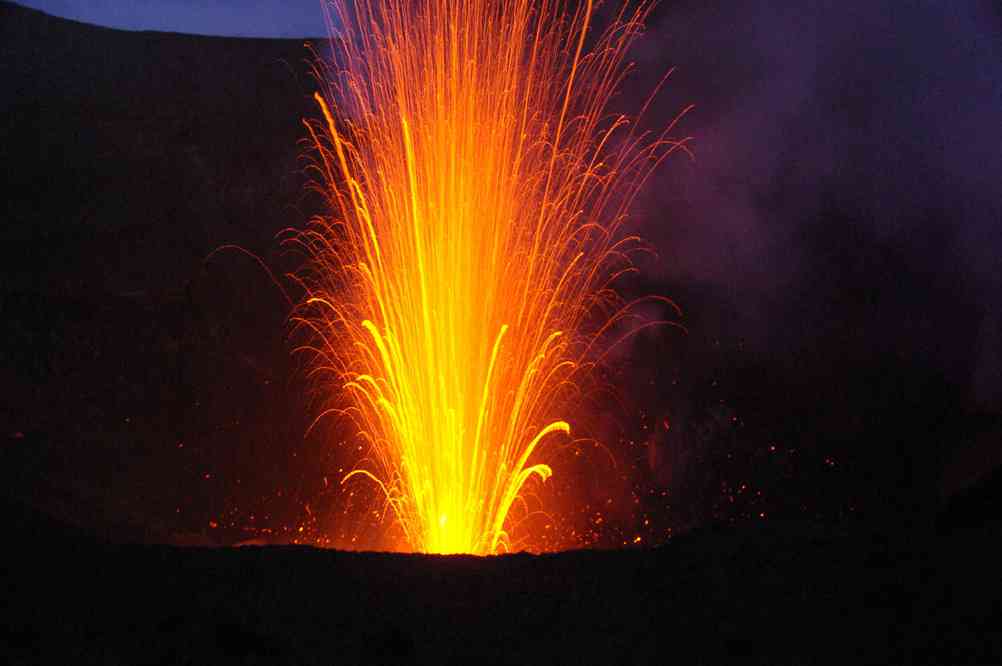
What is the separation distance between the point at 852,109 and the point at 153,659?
36.5 ft

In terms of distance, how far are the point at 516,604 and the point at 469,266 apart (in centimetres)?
670

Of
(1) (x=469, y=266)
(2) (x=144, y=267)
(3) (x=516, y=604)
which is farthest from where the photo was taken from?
(2) (x=144, y=267)

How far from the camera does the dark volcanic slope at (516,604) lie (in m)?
3.89

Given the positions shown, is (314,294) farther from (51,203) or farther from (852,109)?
(852,109)

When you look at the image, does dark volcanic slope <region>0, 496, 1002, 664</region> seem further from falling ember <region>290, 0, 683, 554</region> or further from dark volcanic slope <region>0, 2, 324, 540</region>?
falling ember <region>290, 0, 683, 554</region>

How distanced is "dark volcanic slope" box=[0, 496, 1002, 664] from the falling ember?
5127 mm

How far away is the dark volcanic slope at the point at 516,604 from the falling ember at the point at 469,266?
5127 millimetres

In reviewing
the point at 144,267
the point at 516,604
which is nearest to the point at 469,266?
the point at 144,267

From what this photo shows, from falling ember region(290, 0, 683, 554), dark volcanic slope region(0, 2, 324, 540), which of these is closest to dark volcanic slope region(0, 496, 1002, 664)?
dark volcanic slope region(0, 2, 324, 540)

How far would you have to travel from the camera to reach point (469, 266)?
35.2ft

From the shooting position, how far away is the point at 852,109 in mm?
11703

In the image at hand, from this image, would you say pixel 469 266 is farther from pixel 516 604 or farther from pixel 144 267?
pixel 516 604

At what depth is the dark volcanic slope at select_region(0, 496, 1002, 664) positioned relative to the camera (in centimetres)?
389

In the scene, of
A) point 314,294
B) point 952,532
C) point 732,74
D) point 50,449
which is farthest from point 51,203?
point 952,532
